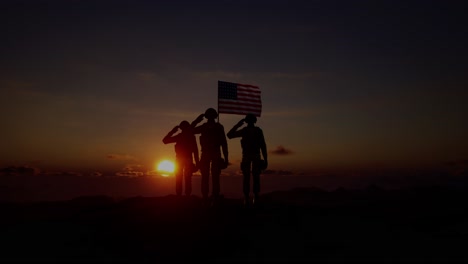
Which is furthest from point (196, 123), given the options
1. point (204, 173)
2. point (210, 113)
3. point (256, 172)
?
point (256, 172)

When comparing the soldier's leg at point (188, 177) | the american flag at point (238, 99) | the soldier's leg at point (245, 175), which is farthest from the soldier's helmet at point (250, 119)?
the american flag at point (238, 99)

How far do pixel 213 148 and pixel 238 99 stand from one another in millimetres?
3847

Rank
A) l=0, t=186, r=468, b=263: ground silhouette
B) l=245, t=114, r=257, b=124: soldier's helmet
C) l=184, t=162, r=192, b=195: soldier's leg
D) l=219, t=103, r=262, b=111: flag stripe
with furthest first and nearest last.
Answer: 1. l=219, t=103, r=262, b=111: flag stripe
2. l=184, t=162, r=192, b=195: soldier's leg
3. l=245, t=114, r=257, b=124: soldier's helmet
4. l=0, t=186, r=468, b=263: ground silhouette

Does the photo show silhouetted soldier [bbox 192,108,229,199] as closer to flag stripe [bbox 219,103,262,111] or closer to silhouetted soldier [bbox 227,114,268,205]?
silhouetted soldier [bbox 227,114,268,205]

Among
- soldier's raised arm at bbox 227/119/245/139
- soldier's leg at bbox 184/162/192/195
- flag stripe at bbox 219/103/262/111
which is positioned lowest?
soldier's leg at bbox 184/162/192/195

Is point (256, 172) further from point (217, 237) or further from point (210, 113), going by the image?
point (217, 237)

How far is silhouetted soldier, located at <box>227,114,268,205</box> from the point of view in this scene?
12281 millimetres

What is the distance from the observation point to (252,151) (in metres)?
12.3

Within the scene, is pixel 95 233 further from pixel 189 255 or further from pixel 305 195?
pixel 305 195

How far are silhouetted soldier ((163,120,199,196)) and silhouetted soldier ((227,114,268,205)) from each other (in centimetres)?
133

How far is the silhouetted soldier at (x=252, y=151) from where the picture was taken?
12281 millimetres

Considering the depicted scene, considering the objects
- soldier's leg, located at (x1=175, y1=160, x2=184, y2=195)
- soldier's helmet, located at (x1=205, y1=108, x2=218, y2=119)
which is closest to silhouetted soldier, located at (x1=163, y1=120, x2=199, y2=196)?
soldier's leg, located at (x1=175, y1=160, x2=184, y2=195)

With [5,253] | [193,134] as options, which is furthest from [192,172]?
[5,253]

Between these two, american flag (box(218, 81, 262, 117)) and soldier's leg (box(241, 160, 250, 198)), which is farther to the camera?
american flag (box(218, 81, 262, 117))
